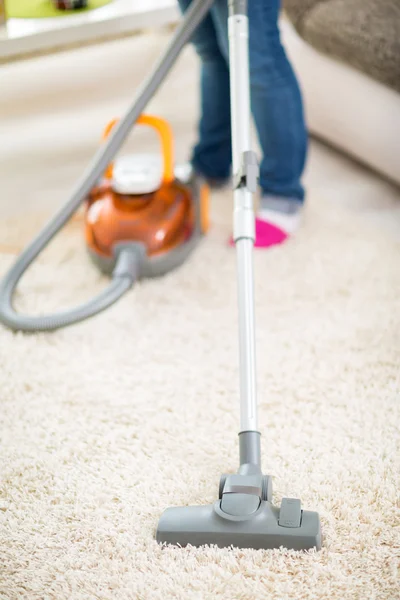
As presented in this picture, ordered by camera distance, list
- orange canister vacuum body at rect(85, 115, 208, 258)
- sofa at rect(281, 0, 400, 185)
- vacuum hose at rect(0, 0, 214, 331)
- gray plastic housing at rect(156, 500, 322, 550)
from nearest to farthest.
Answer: gray plastic housing at rect(156, 500, 322, 550) → vacuum hose at rect(0, 0, 214, 331) → orange canister vacuum body at rect(85, 115, 208, 258) → sofa at rect(281, 0, 400, 185)

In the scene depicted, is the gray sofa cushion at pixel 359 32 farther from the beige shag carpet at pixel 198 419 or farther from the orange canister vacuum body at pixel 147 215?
the orange canister vacuum body at pixel 147 215

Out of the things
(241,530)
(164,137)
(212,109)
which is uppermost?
(212,109)

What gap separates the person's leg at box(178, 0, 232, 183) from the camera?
4.59 feet

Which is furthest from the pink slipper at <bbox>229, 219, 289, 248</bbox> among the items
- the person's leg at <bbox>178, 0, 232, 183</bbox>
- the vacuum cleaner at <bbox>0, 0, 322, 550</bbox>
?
the person's leg at <bbox>178, 0, 232, 183</bbox>

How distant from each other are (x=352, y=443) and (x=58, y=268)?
70 centimetres

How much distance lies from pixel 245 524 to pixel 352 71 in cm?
113

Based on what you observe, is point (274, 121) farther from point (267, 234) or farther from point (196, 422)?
point (196, 422)

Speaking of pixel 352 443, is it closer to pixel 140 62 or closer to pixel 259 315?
pixel 259 315

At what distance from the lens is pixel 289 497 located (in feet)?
2.77

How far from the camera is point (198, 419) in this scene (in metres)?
0.99

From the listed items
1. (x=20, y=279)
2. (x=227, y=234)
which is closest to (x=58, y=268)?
(x=20, y=279)

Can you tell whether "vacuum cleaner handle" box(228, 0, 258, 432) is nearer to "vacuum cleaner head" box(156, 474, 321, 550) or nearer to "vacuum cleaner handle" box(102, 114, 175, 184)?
"vacuum cleaner head" box(156, 474, 321, 550)

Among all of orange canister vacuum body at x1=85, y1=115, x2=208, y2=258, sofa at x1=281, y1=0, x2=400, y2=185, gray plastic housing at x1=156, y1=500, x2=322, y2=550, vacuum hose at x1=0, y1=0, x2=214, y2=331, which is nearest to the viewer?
gray plastic housing at x1=156, y1=500, x2=322, y2=550

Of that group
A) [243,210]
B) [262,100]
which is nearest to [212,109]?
[262,100]
